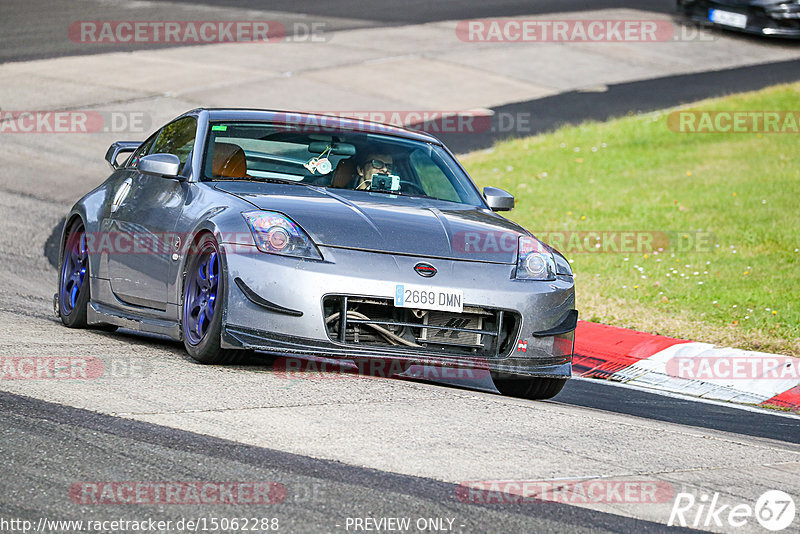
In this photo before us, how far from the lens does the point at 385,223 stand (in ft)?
21.9

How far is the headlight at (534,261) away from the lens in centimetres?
679

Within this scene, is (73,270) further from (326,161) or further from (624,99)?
(624,99)

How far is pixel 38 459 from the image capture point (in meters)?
4.54

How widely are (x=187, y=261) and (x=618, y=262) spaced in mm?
6395

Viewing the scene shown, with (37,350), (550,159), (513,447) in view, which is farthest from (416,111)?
(513,447)
